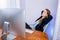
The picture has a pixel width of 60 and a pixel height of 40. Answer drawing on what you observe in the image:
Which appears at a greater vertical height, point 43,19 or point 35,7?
point 35,7

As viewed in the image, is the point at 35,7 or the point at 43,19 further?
the point at 35,7

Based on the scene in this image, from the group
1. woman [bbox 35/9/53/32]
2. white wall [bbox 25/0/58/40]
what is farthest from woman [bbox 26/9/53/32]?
white wall [bbox 25/0/58/40]

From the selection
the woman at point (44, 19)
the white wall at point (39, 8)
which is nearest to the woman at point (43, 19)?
the woman at point (44, 19)

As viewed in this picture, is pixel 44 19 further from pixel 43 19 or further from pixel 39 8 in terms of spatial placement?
pixel 39 8

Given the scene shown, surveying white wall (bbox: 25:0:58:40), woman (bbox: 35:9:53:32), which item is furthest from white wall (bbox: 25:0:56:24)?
woman (bbox: 35:9:53:32)

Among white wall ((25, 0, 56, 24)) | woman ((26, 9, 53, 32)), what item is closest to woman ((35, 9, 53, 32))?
woman ((26, 9, 53, 32))

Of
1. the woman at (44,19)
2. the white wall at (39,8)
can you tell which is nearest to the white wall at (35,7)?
the white wall at (39,8)

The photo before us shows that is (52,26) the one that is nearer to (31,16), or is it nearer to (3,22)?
(31,16)

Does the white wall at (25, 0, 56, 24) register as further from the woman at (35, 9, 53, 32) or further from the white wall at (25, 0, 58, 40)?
the woman at (35, 9, 53, 32)

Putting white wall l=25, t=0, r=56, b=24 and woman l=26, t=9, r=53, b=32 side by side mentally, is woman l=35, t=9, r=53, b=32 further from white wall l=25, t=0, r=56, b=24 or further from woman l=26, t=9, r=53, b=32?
white wall l=25, t=0, r=56, b=24

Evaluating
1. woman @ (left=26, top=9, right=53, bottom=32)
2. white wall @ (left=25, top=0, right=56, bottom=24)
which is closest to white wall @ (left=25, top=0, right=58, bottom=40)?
white wall @ (left=25, top=0, right=56, bottom=24)

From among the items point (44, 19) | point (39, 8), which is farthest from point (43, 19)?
point (39, 8)

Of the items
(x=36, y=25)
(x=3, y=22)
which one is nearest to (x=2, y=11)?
(x=3, y=22)

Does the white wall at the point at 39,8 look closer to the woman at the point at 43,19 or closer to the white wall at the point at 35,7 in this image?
the white wall at the point at 35,7
